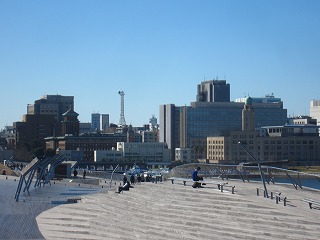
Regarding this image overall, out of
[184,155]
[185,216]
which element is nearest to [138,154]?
[184,155]

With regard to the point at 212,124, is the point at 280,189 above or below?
below

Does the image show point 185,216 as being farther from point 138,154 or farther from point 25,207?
point 138,154

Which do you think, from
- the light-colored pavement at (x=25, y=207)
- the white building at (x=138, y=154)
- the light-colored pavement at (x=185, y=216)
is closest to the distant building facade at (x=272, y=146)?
the white building at (x=138, y=154)

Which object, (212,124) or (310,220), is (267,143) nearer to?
(212,124)

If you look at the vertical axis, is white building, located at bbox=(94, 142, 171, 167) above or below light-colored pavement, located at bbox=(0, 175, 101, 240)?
above

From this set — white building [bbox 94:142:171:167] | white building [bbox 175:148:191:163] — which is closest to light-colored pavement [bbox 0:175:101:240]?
white building [bbox 94:142:171:167]

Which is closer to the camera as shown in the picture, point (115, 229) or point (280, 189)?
point (115, 229)

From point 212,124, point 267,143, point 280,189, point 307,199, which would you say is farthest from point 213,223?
point 212,124

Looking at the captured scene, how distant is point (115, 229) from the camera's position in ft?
109

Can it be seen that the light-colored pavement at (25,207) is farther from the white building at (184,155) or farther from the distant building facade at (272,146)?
the white building at (184,155)

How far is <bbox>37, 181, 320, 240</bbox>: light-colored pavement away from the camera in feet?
91.1

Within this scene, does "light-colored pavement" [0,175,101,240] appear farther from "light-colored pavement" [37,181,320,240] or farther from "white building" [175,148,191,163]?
"white building" [175,148,191,163]

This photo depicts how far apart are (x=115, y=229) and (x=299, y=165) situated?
125 meters

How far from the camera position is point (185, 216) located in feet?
104
